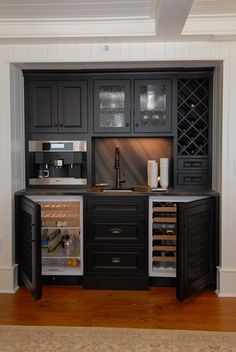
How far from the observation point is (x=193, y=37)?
10.8 ft

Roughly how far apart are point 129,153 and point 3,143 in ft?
4.77

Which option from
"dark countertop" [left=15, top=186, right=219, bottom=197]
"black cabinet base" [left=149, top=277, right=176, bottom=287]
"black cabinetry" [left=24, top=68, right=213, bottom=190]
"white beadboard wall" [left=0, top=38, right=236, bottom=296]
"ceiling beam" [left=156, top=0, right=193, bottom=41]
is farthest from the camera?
"black cabinetry" [left=24, top=68, right=213, bottom=190]

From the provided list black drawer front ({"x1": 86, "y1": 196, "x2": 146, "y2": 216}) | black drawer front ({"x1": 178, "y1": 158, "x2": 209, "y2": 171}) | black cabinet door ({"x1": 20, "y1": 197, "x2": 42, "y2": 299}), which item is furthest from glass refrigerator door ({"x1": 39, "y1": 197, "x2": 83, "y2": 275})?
black drawer front ({"x1": 178, "y1": 158, "x2": 209, "y2": 171})

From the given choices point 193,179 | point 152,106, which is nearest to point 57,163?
point 152,106

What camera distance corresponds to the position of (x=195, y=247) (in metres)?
3.44

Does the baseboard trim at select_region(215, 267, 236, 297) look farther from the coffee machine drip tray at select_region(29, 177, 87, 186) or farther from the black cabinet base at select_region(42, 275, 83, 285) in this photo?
the coffee machine drip tray at select_region(29, 177, 87, 186)

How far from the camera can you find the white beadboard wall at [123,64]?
3443 mm

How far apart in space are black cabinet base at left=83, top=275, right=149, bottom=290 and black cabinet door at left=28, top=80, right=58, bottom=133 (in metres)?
1.66

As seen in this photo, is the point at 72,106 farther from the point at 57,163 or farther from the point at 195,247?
the point at 195,247

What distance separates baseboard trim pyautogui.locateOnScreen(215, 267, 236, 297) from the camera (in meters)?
3.52

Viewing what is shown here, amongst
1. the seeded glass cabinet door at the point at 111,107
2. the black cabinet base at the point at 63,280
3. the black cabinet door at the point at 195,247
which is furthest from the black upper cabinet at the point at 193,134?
the black cabinet base at the point at 63,280

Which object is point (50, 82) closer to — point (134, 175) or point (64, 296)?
point (134, 175)

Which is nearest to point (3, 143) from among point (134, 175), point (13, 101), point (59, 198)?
point (13, 101)

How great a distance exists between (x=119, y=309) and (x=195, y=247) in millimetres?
920
